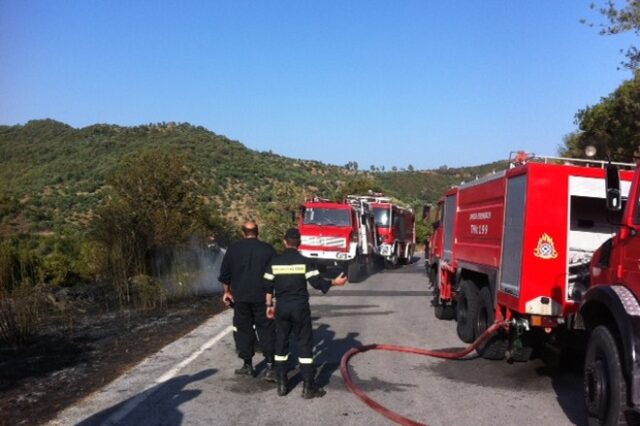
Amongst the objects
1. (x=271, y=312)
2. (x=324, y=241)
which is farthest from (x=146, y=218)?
(x=271, y=312)

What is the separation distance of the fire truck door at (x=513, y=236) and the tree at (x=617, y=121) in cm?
1235

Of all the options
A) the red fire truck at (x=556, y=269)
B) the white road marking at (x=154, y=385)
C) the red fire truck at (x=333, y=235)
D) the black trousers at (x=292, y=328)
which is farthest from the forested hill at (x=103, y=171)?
the black trousers at (x=292, y=328)

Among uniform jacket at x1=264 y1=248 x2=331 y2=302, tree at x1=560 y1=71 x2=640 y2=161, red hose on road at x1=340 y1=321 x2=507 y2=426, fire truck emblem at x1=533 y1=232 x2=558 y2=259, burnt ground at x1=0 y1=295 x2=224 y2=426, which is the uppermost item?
tree at x1=560 y1=71 x2=640 y2=161

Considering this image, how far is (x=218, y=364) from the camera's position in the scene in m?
8.20

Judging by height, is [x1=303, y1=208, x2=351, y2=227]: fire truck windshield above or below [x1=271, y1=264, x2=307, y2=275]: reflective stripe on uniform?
above

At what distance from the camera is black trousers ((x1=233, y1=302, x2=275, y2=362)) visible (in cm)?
759

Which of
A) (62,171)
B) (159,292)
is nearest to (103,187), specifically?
(62,171)

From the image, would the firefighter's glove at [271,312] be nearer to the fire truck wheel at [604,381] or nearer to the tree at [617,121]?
the fire truck wheel at [604,381]

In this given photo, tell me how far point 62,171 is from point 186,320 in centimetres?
4680

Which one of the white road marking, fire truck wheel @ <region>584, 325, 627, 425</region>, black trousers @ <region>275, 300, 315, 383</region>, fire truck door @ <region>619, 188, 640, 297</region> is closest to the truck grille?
the white road marking

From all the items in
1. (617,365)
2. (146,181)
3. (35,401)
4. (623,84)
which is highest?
(623,84)

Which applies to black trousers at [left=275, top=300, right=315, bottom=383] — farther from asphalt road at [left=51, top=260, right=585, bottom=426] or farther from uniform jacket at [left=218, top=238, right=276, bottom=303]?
uniform jacket at [left=218, top=238, right=276, bottom=303]

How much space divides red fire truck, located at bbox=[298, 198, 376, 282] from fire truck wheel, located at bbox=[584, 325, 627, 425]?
1494cm

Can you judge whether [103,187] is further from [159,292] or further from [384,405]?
[384,405]
